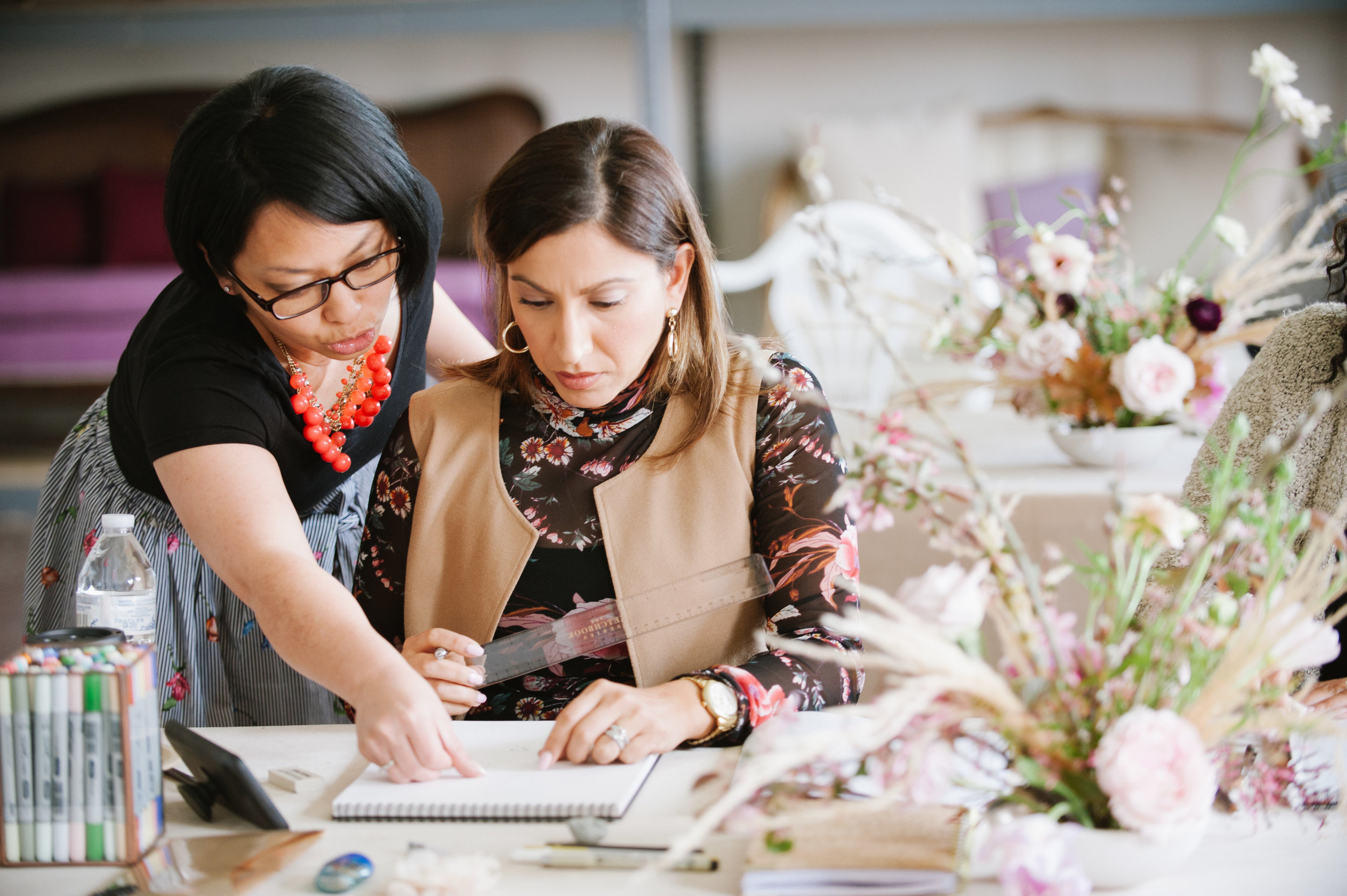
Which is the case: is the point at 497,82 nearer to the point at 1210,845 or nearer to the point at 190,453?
the point at 190,453

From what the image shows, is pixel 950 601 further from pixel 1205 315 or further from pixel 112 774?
pixel 1205 315

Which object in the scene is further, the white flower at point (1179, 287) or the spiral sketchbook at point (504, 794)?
the white flower at point (1179, 287)

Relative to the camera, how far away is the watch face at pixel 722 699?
1.03 m

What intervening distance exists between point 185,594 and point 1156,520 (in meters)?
1.22

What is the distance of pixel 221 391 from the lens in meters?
1.23

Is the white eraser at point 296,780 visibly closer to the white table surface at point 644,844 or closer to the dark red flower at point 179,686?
the white table surface at point 644,844

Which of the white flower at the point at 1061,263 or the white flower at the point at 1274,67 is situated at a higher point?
the white flower at the point at 1274,67

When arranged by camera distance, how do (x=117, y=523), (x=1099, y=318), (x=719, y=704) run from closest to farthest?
(x=719, y=704)
(x=117, y=523)
(x=1099, y=318)

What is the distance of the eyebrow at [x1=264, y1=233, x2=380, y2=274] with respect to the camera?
1183mm

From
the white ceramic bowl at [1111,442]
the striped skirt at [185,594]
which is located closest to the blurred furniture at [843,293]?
the white ceramic bowl at [1111,442]

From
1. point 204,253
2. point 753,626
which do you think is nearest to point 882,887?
point 753,626

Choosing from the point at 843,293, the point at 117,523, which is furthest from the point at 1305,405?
the point at 843,293

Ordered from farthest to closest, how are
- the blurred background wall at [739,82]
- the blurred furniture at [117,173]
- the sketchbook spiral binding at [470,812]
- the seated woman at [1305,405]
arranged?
the blurred furniture at [117,173]
the blurred background wall at [739,82]
the seated woman at [1305,405]
the sketchbook spiral binding at [470,812]

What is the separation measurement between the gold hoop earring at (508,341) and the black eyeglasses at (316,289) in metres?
0.16
